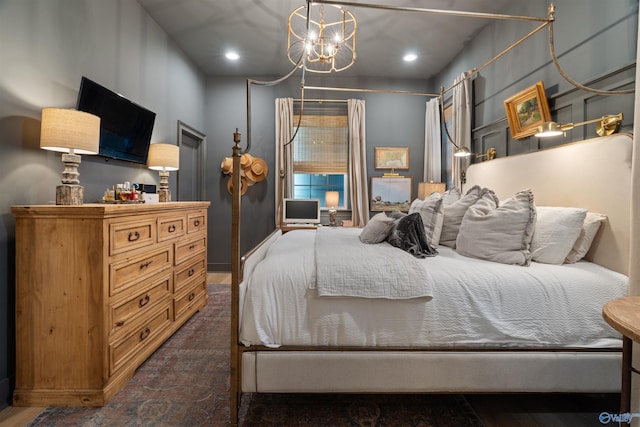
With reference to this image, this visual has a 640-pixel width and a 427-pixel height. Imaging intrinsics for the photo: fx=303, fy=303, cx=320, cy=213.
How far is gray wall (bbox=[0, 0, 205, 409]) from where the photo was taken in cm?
168

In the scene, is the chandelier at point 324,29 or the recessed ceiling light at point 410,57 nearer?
the chandelier at point 324,29

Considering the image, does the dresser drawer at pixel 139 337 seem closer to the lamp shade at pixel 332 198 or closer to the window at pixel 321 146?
the lamp shade at pixel 332 198

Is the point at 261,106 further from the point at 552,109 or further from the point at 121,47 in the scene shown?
the point at 552,109

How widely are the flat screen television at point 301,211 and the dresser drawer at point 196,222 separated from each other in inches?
52.7

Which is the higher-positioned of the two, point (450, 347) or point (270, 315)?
point (270, 315)

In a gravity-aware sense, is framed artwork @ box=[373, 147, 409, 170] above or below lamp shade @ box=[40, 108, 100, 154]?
above

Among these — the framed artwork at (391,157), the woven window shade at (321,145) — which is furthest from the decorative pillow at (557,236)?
the woven window shade at (321,145)

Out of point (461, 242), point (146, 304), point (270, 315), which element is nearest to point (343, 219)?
point (461, 242)

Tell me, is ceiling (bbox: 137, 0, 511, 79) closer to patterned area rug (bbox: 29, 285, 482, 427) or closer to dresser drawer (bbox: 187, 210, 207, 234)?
dresser drawer (bbox: 187, 210, 207, 234)

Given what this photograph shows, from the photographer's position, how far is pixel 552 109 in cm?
234

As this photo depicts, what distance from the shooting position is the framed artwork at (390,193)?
467 cm

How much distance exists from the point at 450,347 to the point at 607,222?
1198 mm

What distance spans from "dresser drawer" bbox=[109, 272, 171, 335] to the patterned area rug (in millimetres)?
369

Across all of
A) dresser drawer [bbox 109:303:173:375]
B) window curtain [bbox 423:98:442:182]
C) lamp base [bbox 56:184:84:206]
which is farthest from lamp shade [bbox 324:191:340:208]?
lamp base [bbox 56:184:84:206]
